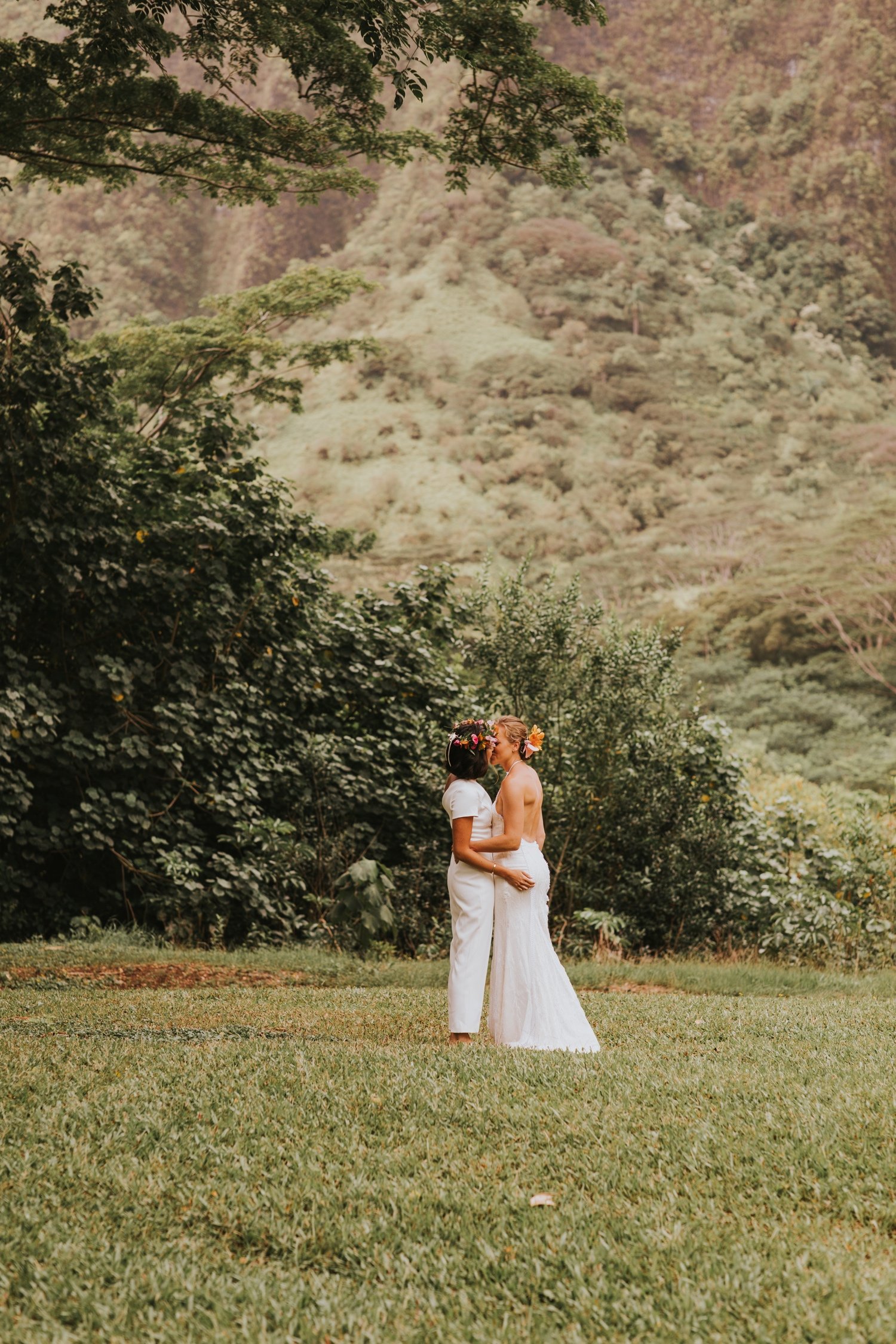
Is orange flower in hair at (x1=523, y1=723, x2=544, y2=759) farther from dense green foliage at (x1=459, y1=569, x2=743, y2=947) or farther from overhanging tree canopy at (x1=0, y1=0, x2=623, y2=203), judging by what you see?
dense green foliage at (x1=459, y1=569, x2=743, y2=947)

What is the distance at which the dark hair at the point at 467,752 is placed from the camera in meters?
6.45

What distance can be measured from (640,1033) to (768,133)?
61.3 m

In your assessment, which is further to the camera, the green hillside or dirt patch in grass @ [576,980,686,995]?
the green hillside

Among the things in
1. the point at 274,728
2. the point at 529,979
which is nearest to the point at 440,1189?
the point at 529,979

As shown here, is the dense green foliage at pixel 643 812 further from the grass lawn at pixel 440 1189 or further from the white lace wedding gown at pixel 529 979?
the grass lawn at pixel 440 1189

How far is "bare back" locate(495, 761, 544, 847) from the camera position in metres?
6.34

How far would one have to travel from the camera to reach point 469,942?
6395mm

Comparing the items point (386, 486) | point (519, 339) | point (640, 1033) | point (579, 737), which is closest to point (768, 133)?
point (519, 339)

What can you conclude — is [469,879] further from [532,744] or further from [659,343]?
[659,343]

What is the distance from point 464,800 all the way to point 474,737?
0.35 m

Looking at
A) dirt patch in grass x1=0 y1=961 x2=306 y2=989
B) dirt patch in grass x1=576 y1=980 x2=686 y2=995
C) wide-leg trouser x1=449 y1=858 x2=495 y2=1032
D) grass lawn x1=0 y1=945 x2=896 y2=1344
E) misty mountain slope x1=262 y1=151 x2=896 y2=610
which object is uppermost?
misty mountain slope x1=262 y1=151 x2=896 y2=610

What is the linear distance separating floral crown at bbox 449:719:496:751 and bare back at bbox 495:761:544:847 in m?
0.20

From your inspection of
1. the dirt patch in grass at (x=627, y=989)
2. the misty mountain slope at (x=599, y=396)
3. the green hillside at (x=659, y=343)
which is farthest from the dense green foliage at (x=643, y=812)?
the misty mountain slope at (x=599, y=396)

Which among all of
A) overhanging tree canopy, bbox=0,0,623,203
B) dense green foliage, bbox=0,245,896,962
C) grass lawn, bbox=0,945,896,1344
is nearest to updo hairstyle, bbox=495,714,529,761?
grass lawn, bbox=0,945,896,1344
